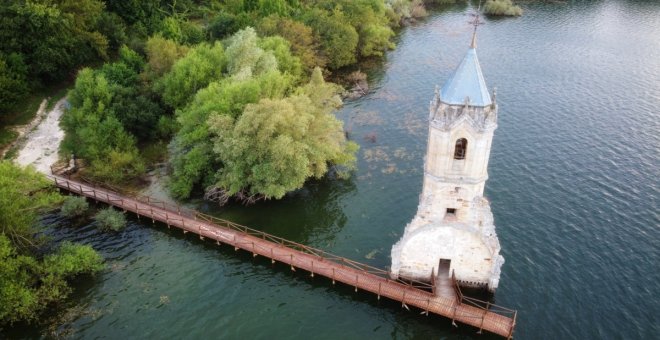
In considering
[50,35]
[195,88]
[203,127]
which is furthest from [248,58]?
[50,35]

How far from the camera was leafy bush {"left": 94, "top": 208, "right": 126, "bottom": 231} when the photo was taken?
172ft

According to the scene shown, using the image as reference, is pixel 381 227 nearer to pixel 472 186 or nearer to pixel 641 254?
pixel 472 186

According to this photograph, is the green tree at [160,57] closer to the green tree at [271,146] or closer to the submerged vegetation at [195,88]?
the submerged vegetation at [195,88]

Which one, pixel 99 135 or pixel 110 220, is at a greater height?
pixel 99 135

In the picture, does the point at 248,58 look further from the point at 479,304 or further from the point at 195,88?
the point at 479,304

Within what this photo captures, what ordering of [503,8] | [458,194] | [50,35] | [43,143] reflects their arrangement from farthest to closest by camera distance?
1. [503,8]
2. [50,35]
3. [43,143]
4. [458,194]

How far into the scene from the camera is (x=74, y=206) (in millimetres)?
53375

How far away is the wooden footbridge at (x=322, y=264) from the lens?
40.6 metres

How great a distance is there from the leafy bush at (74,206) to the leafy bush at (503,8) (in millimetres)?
101067

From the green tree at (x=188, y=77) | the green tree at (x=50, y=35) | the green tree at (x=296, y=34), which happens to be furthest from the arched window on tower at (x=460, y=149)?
the green tree at (x=50, y=35)

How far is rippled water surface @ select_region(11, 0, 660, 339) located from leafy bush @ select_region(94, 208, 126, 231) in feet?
3.42

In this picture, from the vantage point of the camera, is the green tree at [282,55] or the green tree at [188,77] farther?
the green tree at [282,55]

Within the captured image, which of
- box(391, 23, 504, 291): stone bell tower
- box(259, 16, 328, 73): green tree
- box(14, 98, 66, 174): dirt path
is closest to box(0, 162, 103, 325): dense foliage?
box(14, 98, 66, 174): dirt path

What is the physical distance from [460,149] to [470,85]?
495 cm
